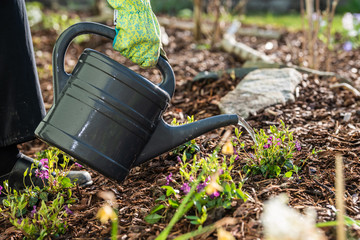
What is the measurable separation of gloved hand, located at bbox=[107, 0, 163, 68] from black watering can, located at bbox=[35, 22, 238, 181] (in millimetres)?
100

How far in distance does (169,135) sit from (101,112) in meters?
0.30

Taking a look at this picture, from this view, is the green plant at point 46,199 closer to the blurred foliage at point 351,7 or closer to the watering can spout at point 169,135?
the watering can spout at point 169,135

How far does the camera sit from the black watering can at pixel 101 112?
1591mm

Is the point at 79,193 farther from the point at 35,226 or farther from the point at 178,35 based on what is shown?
the point at 178,35

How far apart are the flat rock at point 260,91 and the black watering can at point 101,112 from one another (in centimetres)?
115

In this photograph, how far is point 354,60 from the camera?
4523 millimetres

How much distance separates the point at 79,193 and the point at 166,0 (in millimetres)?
7569

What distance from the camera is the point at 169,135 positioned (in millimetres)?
1735

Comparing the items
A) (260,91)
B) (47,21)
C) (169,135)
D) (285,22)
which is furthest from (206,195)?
(285,22)

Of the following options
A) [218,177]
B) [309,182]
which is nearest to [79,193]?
[218,177]

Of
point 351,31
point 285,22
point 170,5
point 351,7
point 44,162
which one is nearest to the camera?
point 44,162

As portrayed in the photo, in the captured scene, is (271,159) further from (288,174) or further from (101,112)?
(101,112)

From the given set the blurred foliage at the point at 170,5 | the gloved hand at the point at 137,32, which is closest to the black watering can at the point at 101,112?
the gloved hand at the point at 137,32

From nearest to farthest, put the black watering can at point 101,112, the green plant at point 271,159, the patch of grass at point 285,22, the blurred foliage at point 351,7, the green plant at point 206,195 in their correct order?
the green plant at point 206,195
the black watering can at point 101,112
the green plant at point 271,159
the patch of grass at point 285,22
the blurred foliage at point 351,7
